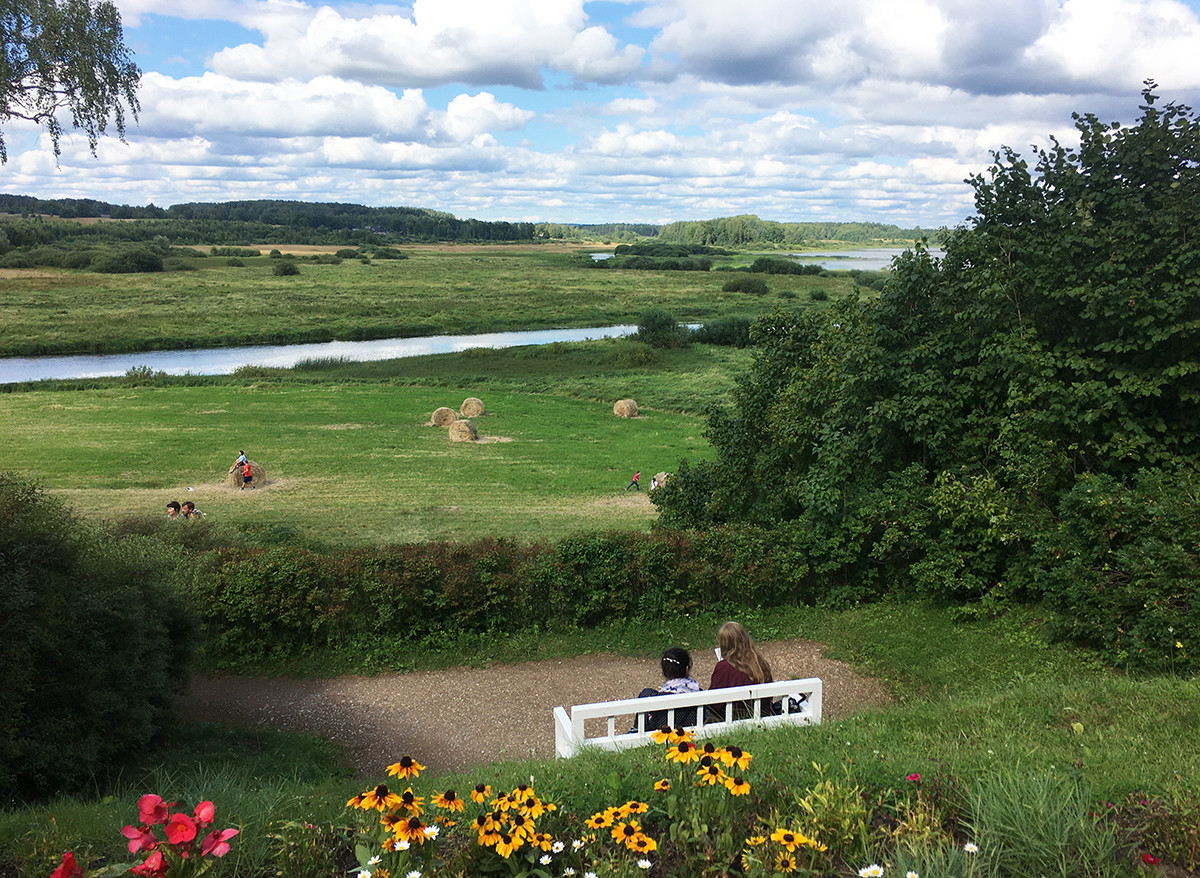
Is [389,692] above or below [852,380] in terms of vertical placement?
below

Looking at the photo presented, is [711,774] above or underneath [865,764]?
above

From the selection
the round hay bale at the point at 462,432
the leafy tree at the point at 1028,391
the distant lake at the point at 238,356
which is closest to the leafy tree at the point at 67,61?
the leafy tree at the point at 1028,391

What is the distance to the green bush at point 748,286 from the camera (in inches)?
4958

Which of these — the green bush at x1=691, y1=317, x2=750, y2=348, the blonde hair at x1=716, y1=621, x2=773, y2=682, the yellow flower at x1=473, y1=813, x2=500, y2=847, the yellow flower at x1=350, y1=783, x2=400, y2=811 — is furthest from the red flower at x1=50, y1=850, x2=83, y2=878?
the green bush at x1=691, y1=317, x2=750, y2=348

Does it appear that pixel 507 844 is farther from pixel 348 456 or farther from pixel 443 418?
pixel 443 418

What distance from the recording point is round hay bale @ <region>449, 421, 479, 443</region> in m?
37.4

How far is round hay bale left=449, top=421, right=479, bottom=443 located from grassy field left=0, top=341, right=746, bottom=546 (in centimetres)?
71

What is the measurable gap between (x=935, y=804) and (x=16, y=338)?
8387 cm

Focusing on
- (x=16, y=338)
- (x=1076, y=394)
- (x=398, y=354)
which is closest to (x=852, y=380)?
(x=1076, y=394)

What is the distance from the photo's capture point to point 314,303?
101m

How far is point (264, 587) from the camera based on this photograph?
39.3ft

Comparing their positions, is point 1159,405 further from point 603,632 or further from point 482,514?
point 482,514

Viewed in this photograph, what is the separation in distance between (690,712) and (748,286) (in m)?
126

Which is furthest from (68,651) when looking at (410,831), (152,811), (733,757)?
(733,757)
